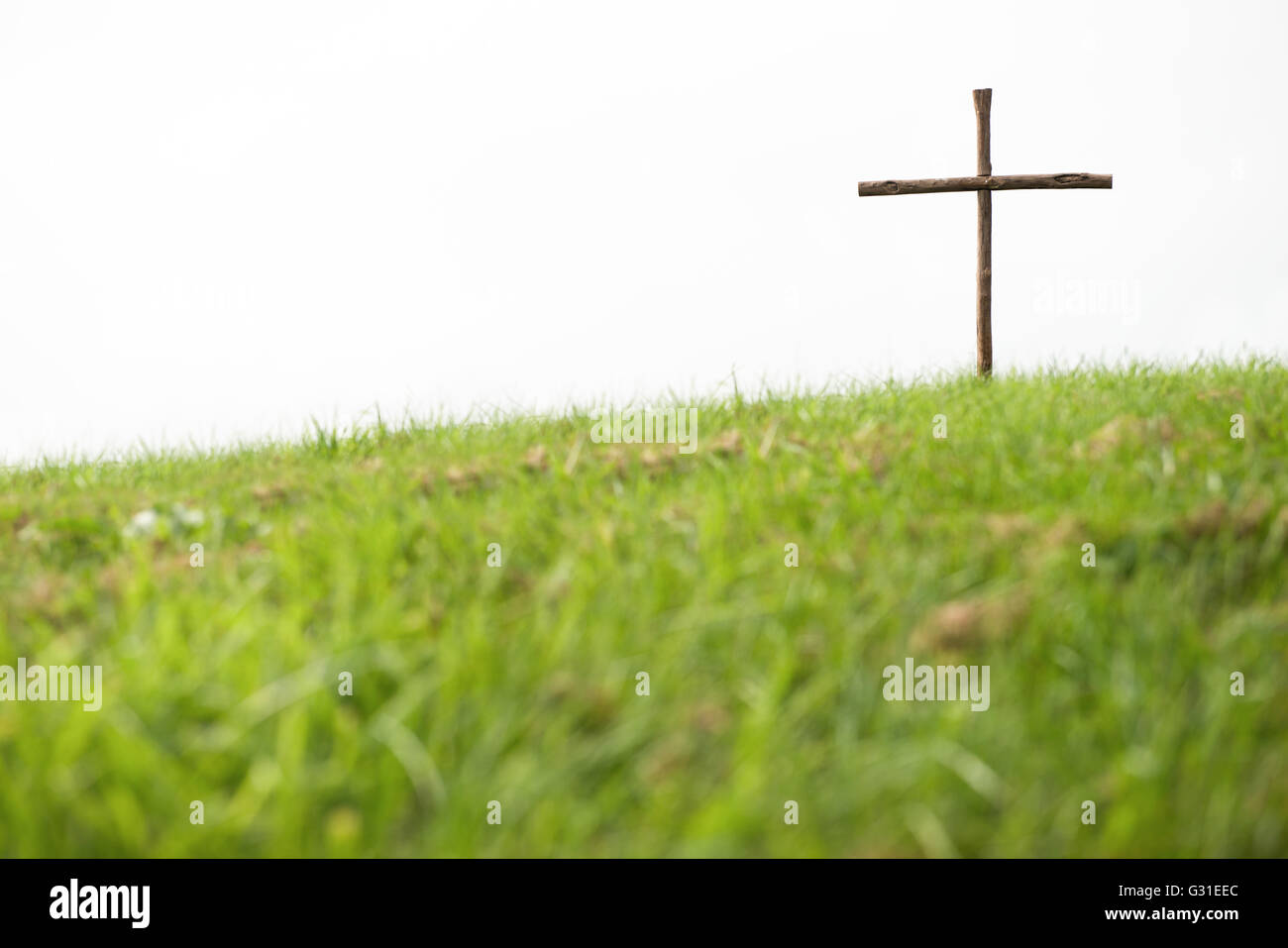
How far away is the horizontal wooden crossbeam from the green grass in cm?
469

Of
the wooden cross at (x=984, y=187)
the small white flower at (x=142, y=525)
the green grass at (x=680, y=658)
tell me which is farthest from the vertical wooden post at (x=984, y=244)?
the small white flower at (x=142, y=525)

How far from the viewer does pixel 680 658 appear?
10.4 ft

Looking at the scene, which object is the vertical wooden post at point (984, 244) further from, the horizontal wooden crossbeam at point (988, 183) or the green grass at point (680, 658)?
the green grass at point (680, 658)

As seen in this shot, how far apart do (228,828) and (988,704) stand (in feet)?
7.68

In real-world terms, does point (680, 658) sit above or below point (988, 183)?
below

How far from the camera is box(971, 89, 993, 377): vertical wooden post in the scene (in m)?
9.31

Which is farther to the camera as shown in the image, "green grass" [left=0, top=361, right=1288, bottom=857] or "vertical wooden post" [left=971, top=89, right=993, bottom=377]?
"vertical wooden post" [left=971, top=89, right=993, bottom=377]

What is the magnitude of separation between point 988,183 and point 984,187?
51 millimetres

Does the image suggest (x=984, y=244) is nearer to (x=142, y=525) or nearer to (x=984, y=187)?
(x=984, y=187)

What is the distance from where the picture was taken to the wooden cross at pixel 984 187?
926 centimetres

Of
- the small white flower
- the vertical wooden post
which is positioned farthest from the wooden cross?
the small white flower

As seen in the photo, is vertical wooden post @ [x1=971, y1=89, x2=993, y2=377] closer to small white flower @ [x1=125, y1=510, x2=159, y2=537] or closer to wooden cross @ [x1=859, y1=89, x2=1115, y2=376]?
wooden cross @ [x1=859, y1=89, x2=1115, y2=376]

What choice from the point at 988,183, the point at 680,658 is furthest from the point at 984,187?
the point at 680,658
